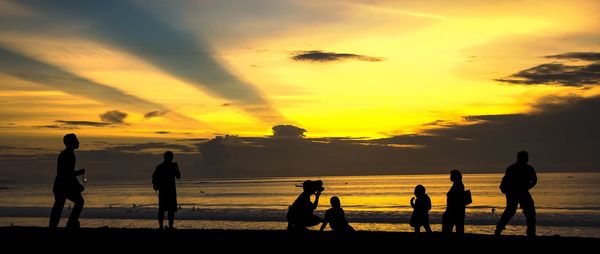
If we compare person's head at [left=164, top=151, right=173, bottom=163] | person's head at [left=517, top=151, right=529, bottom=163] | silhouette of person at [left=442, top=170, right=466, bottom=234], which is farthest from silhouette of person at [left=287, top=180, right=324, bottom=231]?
person's head at [left=517, top=151, right=529, bottom=163]

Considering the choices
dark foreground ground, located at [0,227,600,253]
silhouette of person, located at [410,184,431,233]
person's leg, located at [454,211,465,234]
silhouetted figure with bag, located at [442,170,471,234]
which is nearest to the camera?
dark foreground ground, located at [0,227,600,253]

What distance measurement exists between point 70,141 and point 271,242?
4068 millimetres

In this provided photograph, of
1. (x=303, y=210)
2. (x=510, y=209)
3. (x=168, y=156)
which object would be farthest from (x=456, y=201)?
(x=168, y=156)

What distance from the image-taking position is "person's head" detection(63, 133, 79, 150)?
11.9 m

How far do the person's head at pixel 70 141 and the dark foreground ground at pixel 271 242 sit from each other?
1618 mm

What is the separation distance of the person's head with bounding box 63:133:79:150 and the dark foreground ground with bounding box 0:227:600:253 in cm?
162

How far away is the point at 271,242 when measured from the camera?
11.5m

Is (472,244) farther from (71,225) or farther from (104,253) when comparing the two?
(71,225)

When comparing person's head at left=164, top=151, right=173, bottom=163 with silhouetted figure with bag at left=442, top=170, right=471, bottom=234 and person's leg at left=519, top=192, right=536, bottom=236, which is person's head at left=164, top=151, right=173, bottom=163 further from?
person's leg at left=519, top=192, right=536, bottom=236

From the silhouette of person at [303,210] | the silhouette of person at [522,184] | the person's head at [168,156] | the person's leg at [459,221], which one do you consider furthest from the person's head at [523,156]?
Answer: the person's head at [168,156]

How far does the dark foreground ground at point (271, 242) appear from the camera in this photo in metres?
10.7

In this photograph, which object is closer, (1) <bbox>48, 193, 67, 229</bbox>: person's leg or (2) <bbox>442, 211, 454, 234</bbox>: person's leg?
(1) <bbox>48, 193, 67, 229</bbox>: person's leg

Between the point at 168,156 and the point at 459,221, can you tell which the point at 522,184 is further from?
the point at 168,156

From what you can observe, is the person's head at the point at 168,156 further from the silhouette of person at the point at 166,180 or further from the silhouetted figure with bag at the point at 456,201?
the silhouetted figure with bag at the point at 456,201
